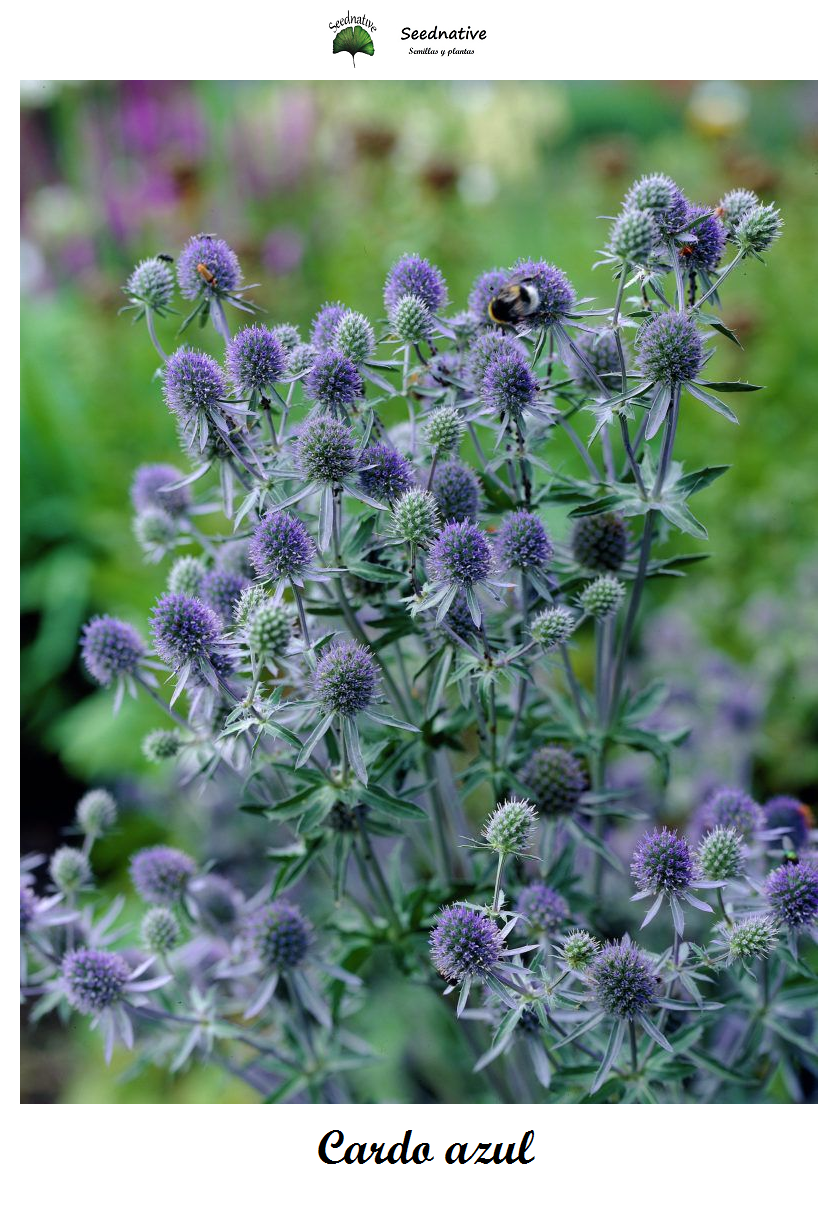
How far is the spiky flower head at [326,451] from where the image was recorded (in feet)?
5.33

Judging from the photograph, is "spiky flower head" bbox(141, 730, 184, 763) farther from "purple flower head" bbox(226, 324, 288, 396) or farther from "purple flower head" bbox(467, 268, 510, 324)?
"purple flower head" bbox(467, 268, 510, 324)

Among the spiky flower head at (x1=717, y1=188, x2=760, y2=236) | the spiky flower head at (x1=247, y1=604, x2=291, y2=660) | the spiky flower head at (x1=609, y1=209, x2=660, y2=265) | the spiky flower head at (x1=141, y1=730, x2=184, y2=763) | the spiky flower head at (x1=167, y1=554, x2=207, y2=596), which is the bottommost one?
the spiky flower head at (x1=141, y1=730, x2=184, y2=763)

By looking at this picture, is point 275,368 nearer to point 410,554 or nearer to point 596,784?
point 410,554

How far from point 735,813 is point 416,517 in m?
0.92

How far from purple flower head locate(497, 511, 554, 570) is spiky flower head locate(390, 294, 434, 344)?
13.8 inches

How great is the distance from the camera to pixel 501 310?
171 cm

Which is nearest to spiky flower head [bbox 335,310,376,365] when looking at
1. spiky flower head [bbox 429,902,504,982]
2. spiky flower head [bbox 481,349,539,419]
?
spiky flower head [bbox 481,349,539,419]

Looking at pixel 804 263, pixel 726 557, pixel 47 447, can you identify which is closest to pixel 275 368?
pixel 726 557

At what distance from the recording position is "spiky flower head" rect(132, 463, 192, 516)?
2.12 metres

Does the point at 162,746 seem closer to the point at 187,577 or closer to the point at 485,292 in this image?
the point at 187,577

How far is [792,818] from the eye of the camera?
217cm

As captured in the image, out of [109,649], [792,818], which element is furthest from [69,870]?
[792,818]

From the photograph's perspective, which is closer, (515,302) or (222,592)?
(515,302)
